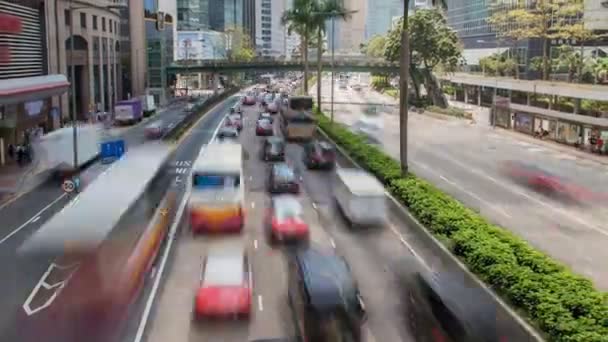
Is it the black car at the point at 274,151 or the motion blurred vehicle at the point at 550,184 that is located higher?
the black car at the point at 274,151

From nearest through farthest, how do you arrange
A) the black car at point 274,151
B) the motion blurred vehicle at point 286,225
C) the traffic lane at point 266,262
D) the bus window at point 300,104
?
the traffic lane at point 266,262 < the motion blurred vehicle at point 286,225 < the black car at point 274,151 < the bus window at point 300,104

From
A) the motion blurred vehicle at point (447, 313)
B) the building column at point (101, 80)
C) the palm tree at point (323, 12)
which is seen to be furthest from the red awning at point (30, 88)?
the motion blurred vehicle at point (447, 313)

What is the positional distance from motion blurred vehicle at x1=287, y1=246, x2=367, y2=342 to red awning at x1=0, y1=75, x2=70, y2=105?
2968cm

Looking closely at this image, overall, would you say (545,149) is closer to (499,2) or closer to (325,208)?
(325,208)

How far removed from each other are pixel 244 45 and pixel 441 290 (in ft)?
600

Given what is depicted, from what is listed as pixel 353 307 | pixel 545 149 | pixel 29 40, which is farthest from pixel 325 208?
pixel 29 40

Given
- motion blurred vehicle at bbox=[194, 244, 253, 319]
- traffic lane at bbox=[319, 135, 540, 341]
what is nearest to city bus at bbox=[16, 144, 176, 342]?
motion blurred vehicle at bbox=[194, 244, 253, 319]

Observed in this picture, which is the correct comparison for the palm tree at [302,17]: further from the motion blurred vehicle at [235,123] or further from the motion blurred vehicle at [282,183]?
the motion blurred vehicle at [282,183]

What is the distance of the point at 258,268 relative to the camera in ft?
76.0

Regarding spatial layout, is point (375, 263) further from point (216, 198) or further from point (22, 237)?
point (22, 237)

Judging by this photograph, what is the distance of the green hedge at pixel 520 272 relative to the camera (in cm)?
1535

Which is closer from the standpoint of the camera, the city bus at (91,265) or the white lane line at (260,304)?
the city bus at (91,265)

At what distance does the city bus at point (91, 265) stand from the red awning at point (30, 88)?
860 inches

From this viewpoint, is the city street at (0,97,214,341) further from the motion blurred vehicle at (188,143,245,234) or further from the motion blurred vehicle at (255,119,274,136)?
the motion blurred vehicle at (255,119,274,136)
